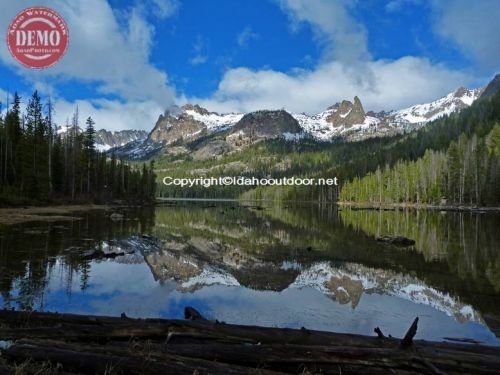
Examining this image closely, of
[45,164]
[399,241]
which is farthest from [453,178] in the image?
[45,164]

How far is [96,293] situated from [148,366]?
10.1m

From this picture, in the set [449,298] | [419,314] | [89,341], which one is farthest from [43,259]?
[449,298]

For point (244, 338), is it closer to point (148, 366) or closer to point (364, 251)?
point (148, 366)

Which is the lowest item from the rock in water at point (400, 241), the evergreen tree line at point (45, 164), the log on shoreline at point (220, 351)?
the rock in water at point (400, 241)

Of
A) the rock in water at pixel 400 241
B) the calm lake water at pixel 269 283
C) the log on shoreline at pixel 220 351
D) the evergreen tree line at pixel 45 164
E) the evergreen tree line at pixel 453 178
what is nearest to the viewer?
the log on shoreline at pixel 220 351

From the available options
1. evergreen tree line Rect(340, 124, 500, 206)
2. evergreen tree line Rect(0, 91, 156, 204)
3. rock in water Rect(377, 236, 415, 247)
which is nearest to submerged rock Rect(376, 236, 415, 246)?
rock in water Rect(377, 236, 415, 247)

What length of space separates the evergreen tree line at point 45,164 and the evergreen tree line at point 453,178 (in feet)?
329

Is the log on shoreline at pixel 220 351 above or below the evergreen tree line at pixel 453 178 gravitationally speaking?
below

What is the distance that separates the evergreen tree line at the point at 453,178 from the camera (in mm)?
102938

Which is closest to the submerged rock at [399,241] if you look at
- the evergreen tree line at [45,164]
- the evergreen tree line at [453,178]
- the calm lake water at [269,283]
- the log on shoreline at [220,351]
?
the calm lake water at [269,283]

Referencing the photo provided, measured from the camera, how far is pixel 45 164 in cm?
6631

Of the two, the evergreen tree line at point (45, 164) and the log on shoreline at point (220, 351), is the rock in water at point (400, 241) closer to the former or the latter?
the log on shoreline at point (220, 351)

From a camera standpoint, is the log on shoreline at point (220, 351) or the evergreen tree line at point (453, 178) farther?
the evergreen tree line at point (453, 178)

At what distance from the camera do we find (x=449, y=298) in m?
15.6
